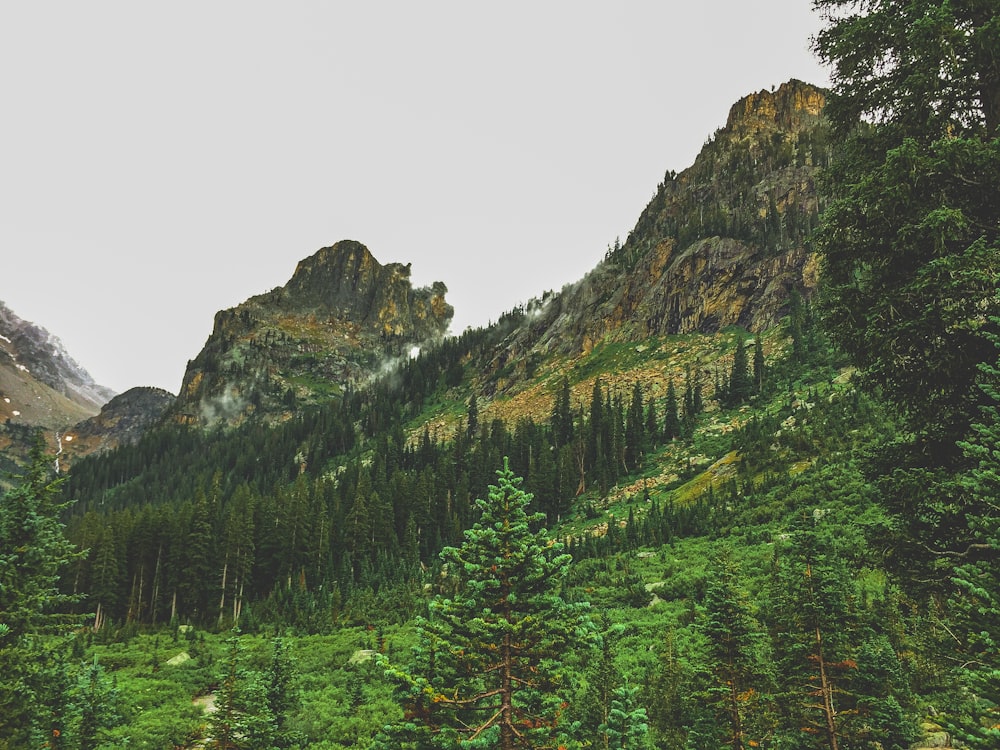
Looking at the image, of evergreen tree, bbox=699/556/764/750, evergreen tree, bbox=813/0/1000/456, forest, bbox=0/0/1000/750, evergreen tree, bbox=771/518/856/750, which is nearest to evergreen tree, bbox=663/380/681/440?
forest, bbox=0/0/1000/750

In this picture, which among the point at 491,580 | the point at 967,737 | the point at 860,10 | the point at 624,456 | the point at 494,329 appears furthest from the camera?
the point at 494,329

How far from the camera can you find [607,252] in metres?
173

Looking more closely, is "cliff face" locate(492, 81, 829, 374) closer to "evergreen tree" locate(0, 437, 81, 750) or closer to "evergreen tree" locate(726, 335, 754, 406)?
"evergreen tree" locate(726, 335, 754, 406)

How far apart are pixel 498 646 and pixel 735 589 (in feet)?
34.7

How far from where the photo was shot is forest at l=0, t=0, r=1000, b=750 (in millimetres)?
7871

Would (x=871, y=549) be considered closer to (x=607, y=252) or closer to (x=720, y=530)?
(x=720, y=530)

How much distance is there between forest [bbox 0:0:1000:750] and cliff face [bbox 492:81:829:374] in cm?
6459

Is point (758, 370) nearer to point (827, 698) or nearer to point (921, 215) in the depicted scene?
point (827, 698)

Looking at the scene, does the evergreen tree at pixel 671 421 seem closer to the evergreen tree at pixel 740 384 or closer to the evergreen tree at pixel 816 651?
the evergreen tree at pixel 740 384

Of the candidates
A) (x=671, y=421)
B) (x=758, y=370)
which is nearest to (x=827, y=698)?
(x=671, y=421)

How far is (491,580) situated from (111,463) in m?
216

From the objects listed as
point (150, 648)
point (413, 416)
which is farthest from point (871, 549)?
point (413, 416)

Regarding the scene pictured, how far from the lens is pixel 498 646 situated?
27.6 ft

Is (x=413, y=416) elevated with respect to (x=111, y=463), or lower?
elevated
